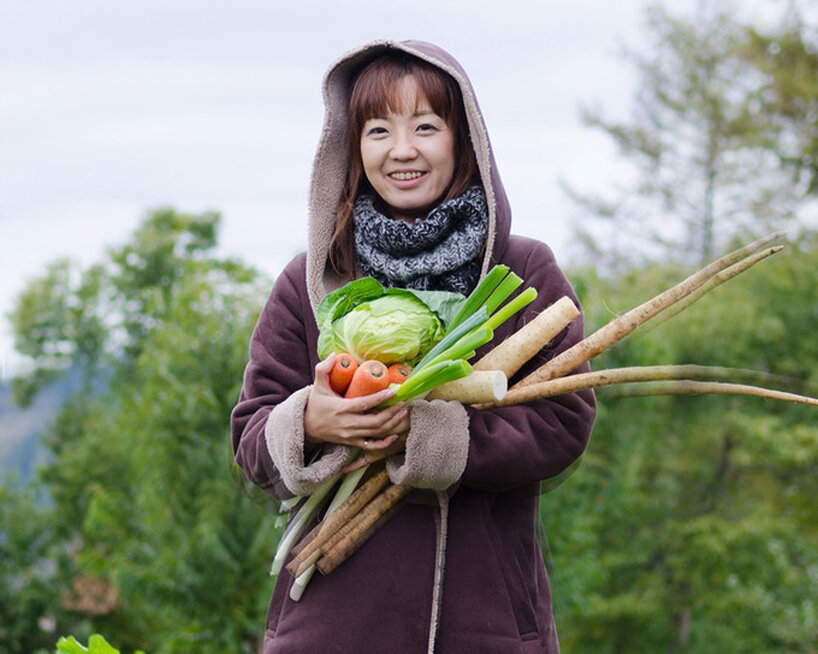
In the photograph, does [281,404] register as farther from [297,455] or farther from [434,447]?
[434,447]

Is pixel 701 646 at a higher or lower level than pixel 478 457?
lower

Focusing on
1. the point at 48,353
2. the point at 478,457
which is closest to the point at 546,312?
the point at 478,457

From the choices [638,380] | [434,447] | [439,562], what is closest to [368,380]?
[434,447]

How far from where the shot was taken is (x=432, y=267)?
239 centimetres

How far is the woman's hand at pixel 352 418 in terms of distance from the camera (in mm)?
2121

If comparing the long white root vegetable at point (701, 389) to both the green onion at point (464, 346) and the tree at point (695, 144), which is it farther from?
the tree at point (695, 144)

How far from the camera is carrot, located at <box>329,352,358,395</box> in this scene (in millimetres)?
2158

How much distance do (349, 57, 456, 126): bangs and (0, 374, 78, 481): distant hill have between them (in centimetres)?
1755

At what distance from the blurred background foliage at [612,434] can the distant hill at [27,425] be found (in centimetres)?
21

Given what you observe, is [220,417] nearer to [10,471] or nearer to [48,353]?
[10,471]

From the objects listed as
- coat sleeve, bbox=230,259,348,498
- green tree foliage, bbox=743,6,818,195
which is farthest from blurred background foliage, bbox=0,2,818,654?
coat sleeve, bbox=230,259,348,498

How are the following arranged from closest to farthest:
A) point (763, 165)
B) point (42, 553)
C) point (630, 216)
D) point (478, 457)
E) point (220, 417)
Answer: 1. point (478, 457)
2. point (220, 417)
3. point (42, 553)
4. point (763, 165)
5. point (630, 216)

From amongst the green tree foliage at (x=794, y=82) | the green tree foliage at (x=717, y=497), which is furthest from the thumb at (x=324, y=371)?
the green tree foliage at (x=794, y=82)

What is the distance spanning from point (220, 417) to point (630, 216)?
14.1 m
